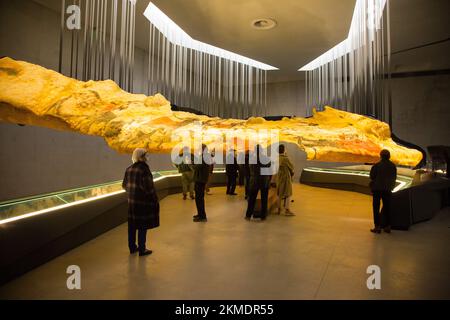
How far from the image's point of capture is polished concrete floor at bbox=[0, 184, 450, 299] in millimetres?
2814

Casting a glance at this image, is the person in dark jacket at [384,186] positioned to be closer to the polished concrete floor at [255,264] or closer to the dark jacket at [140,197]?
the polished concrete floor at [255,264]

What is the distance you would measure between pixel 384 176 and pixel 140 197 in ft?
13.0

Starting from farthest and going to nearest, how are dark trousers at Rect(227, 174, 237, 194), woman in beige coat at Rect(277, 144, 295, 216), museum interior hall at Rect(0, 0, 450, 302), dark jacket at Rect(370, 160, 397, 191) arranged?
dark trousers at Rect(227, 174, 237, 194) < woman in beige coat at Rect(277, 144, 295, 216) < dark jacket at Rect(370, 160, 397, 191) < museum interior hall at Rect(0, 0, 450, 302)

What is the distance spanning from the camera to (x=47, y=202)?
3848 mm

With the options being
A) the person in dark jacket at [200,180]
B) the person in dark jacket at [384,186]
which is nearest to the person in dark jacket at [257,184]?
the person in dark jacket at [200,180]

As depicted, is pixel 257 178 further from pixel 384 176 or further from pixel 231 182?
pixel 231 182

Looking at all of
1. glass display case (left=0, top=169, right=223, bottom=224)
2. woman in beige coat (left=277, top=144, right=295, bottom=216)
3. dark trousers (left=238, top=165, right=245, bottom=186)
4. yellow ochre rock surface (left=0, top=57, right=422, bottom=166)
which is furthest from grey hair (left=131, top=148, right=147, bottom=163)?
dark trousers (left=238, top=165, right=245, bottom=186)

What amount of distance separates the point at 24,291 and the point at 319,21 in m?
6.91

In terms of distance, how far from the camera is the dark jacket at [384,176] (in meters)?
4.96

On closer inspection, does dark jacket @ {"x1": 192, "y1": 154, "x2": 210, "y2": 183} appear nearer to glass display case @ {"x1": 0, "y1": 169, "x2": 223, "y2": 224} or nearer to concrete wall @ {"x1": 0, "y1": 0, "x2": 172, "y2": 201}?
glass display case @ {"x1": 0, "y1": 169, "x2": 223, "y2": 224}

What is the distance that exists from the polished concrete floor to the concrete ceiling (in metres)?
4.24

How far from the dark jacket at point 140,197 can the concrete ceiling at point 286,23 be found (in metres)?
3.73

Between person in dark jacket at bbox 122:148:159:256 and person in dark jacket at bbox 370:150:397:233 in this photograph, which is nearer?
person in dark jacket at bbox 122:148:159:256
